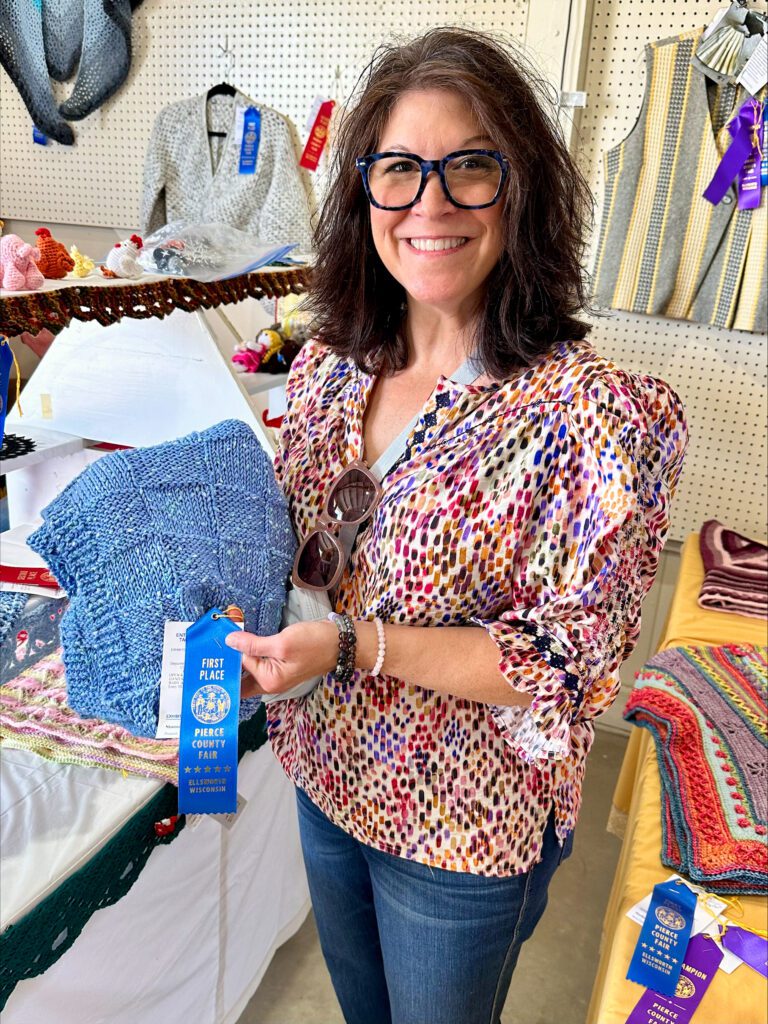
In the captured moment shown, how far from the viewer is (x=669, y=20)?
7.94 ft

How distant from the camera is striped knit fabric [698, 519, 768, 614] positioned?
7.65 ft

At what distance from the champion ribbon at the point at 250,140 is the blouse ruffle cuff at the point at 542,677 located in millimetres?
2715

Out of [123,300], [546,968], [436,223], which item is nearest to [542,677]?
[436,223]

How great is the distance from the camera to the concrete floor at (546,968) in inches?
75.0

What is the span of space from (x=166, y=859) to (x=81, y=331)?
1.04 m

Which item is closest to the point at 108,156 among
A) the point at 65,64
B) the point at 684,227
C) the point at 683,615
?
the point at 65,64

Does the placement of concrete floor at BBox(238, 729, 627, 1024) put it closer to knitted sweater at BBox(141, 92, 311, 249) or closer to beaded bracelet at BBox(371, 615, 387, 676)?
beaded bracelet at BBox(371, 615, 387, 676)

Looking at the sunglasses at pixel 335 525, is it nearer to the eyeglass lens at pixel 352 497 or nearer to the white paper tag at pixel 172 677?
the eyeglass lens at pixel 352 497

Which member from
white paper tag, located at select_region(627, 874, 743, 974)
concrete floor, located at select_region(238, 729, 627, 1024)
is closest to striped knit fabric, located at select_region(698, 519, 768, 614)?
concrete floor, located at select_region(238, 729, 627, 1024)

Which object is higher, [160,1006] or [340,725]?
[340,725]

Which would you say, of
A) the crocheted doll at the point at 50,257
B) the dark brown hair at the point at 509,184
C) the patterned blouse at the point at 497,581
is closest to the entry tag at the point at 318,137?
the crocheted doll at the point at 50,257

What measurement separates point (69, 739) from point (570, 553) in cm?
88

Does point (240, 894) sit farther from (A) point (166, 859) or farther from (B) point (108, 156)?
(B) point (108, 156)

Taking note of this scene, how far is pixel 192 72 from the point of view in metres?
Answer: 3.17
